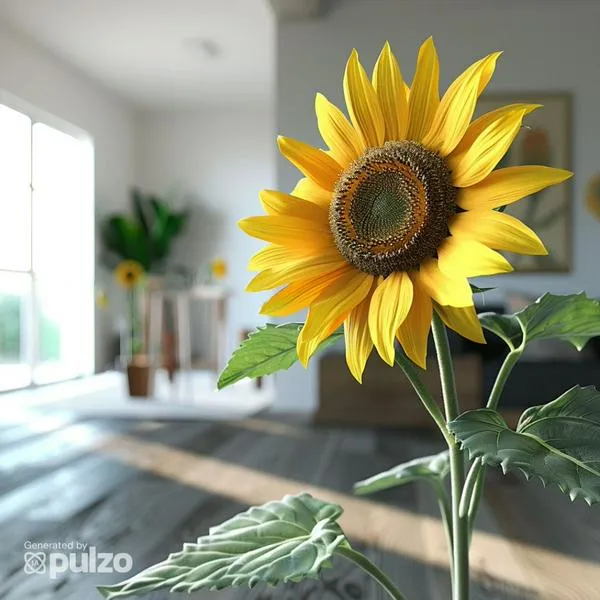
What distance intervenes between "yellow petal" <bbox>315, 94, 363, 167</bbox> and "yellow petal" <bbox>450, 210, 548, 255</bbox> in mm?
79

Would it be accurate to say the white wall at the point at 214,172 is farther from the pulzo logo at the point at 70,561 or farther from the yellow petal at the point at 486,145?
the yellow petal at the point at 486,145

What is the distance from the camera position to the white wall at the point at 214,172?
7.35 m

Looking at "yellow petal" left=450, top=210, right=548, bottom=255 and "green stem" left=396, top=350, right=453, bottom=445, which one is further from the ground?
"yellow petal" left=450, top=210, right=548, bottom=255

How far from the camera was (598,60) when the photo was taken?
415cm

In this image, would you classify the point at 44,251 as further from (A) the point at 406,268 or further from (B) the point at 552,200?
(A) the point at 406,268

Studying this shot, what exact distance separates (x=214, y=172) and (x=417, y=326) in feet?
23.9

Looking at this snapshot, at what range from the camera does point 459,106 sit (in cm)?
33

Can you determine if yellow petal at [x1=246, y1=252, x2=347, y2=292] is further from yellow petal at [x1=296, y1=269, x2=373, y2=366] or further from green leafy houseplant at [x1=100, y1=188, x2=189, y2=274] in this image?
green leafy houseplant at [x1=100, y1=188, x2=189, y2=274]

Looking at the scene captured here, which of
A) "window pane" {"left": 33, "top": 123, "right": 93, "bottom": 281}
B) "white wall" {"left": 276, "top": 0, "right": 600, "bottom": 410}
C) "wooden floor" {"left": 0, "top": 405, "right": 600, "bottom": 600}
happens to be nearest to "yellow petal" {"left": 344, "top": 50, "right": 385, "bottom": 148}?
"wooden floor" {"left": 0, "top": 405, "right": 600, "bottom": 600}

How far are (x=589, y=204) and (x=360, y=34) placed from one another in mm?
1642

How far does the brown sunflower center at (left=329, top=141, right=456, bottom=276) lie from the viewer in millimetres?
323

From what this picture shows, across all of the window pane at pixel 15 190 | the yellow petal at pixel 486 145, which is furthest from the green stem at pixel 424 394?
the window pane at pixel 15 190

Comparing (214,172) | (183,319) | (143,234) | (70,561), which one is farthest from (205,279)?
(70,561)

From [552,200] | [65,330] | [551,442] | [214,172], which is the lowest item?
[65,330]
